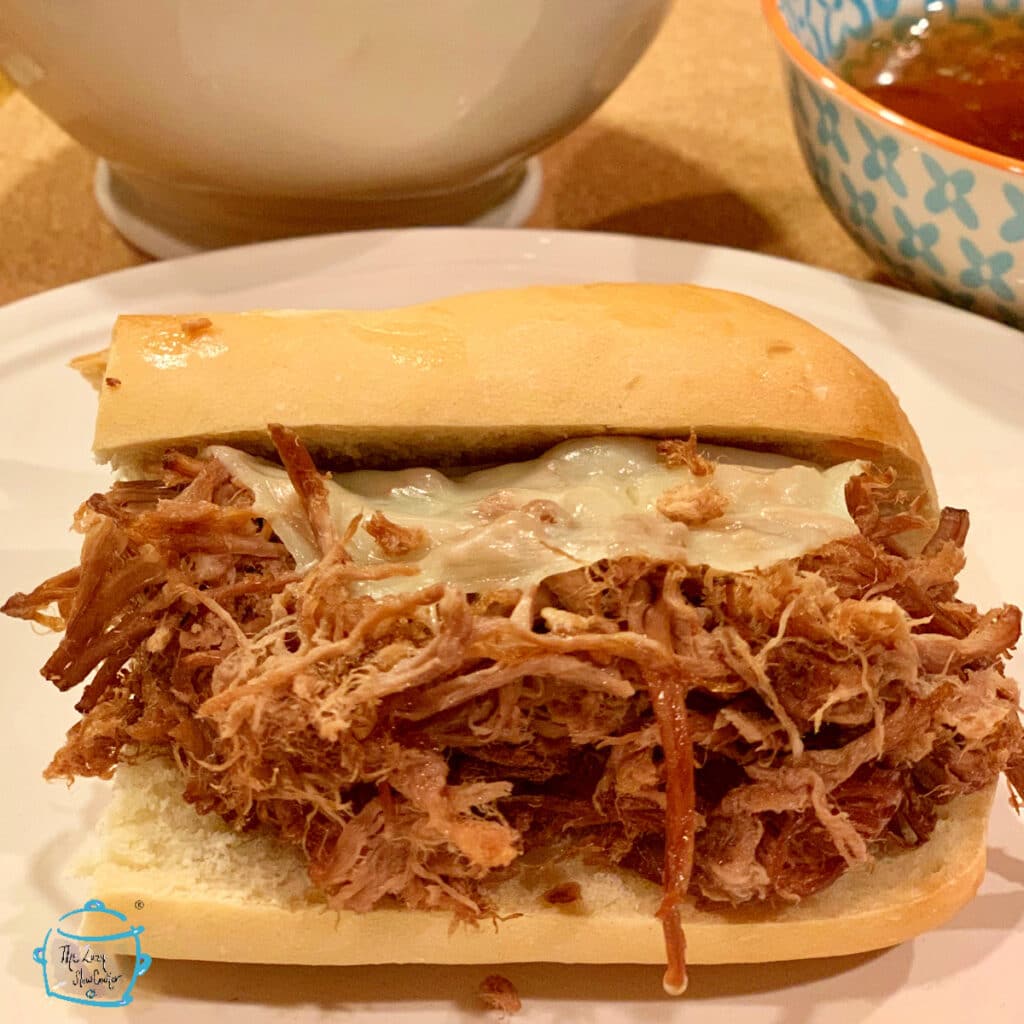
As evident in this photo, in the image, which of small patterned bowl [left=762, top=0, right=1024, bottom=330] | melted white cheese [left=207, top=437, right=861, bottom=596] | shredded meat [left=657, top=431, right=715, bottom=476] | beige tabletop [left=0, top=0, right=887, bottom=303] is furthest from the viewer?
beige tabletop [left=0, top=0, right=887, bottom=303]

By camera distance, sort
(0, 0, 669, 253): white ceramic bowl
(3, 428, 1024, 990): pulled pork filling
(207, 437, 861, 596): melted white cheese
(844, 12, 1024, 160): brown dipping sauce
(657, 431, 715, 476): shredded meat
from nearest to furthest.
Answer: (3, 428, 1024, 990): pulled pork filling → (207, 437, 861, 596): melted white cheese → (657, 431, 715, 476): shredded meat → (0, 0, 669, 253): white ceramic bowl → (844, 12, 1024, 160): brown dipping sauce

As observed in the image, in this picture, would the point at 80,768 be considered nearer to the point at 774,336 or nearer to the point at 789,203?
the point at 774,336

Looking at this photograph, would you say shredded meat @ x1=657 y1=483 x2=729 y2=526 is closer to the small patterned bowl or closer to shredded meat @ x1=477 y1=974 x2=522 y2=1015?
shredded meat @ x1=477 y1=974 x2=522 y2=1015

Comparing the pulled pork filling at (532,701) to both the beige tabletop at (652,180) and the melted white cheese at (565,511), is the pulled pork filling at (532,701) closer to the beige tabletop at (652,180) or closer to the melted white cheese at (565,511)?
the melted white cheese at (565,511)

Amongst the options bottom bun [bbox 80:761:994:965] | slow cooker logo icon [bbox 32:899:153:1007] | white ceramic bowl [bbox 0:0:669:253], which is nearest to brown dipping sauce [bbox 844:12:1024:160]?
white ceramic bowl [bbox 0:0:669:253]

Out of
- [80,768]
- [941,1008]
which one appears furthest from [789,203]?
[80,768]

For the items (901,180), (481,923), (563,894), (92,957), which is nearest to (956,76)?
(901,180)
